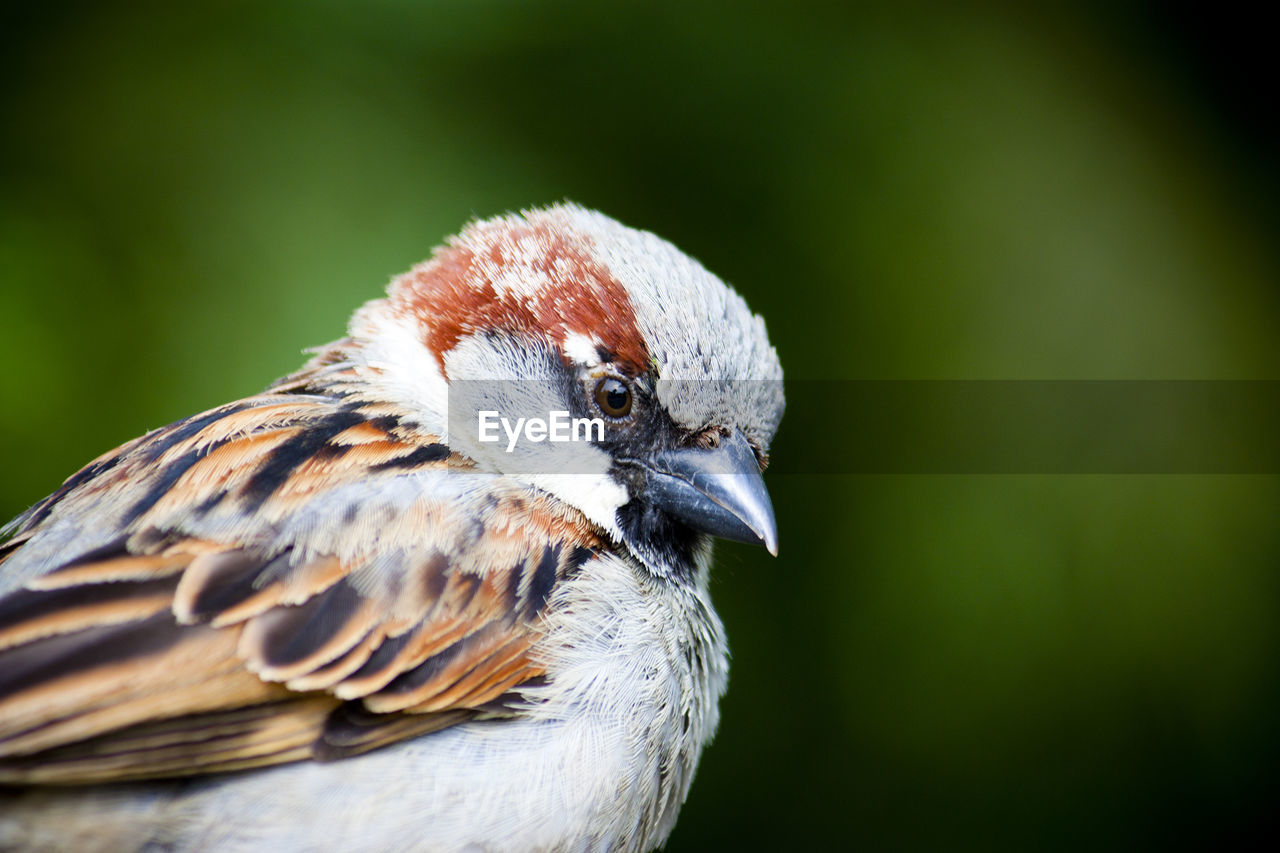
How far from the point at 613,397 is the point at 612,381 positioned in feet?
0.07

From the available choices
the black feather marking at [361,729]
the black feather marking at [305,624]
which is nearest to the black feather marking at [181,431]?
the black feather marking at [305,624]

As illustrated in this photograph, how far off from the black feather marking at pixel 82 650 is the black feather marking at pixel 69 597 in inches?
1.3

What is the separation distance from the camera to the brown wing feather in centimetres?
107

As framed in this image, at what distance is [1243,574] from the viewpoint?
2.18 m

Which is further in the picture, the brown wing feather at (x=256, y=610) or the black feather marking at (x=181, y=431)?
the black feather marking at (x=181, y=431)

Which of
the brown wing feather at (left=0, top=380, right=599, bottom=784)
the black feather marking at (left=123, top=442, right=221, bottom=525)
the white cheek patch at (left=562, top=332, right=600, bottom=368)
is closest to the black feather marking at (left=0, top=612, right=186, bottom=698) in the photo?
the brown wing feather at (left=0, top=380, right=599, bottom=784)

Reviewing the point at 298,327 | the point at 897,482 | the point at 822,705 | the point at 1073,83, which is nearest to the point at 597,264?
the point at 298,327

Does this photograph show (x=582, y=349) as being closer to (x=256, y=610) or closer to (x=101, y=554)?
(x=256, y=610)

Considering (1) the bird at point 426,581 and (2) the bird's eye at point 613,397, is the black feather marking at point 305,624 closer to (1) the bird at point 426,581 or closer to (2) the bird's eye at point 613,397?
(1) the bird at point 426,581

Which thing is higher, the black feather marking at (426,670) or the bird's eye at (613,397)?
the bird's eye at (613,397)

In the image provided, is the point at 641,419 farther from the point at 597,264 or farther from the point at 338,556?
the point at 338,556

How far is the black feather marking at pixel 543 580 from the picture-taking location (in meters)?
1.25

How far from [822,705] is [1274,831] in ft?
3.28

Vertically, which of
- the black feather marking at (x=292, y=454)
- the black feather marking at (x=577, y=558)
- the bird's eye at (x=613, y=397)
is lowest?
the black feather marking at (x=577, y=558)
